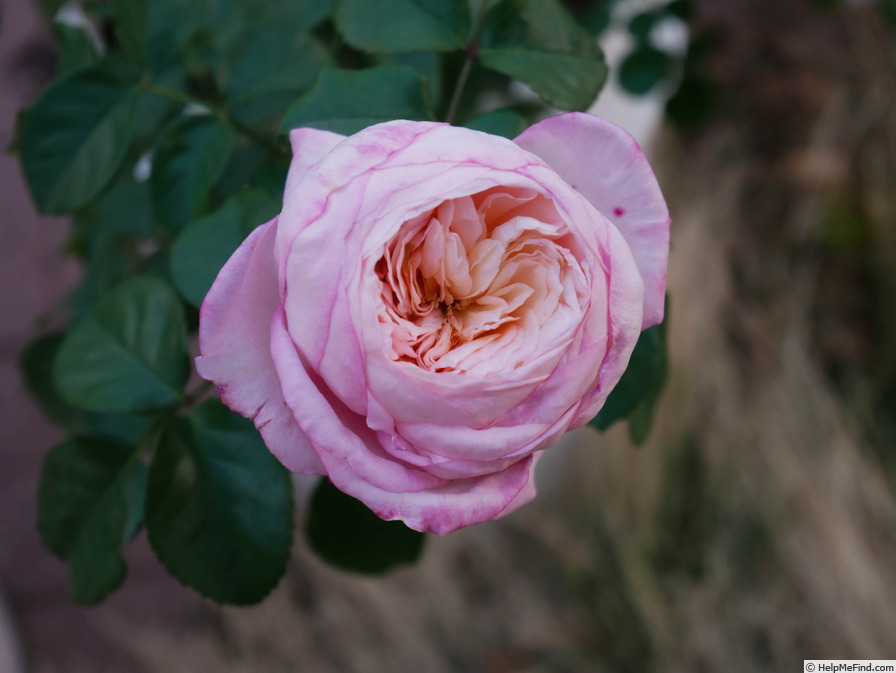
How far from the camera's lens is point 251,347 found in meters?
0.25

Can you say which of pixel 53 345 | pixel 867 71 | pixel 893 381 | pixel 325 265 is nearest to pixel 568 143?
pixel 325 265

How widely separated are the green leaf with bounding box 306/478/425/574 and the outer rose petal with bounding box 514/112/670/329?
230 mm

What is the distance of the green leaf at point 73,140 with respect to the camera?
0.38 meters

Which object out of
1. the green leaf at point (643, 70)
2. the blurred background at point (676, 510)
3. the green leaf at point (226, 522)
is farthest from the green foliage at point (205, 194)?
the blurred background at point (676, 510)

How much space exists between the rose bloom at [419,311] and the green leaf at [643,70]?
475 millimetres

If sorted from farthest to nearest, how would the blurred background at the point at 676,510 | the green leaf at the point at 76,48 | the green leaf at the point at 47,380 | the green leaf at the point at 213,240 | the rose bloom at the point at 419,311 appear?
the blurred background at the point at 676,510 → the green leaf at the point at 47,380 → the green leaf at the point at 76,48 → the green leaf at the point at 213,240 → the rose bloom at the point at 419,311

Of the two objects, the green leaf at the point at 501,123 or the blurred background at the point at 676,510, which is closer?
the green leaf at the point at 501,123

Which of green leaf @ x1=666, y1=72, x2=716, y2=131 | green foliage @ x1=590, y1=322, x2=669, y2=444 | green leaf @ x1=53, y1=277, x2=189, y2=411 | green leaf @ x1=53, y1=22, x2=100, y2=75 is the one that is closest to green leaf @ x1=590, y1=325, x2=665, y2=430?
green foliage @ x1=590, y1=322, x2=669, y2=444

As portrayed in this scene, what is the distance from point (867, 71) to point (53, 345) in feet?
4.70

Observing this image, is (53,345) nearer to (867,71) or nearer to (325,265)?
(325,265)

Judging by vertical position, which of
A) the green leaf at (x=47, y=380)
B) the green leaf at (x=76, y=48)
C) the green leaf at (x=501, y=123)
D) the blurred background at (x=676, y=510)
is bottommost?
the blurred background at (x=676, y=510)

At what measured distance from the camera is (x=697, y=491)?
3.50 ft

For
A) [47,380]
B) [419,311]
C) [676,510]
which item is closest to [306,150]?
[419,311]

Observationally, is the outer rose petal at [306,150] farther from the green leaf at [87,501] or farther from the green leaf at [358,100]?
the green leaf at [87,501]
